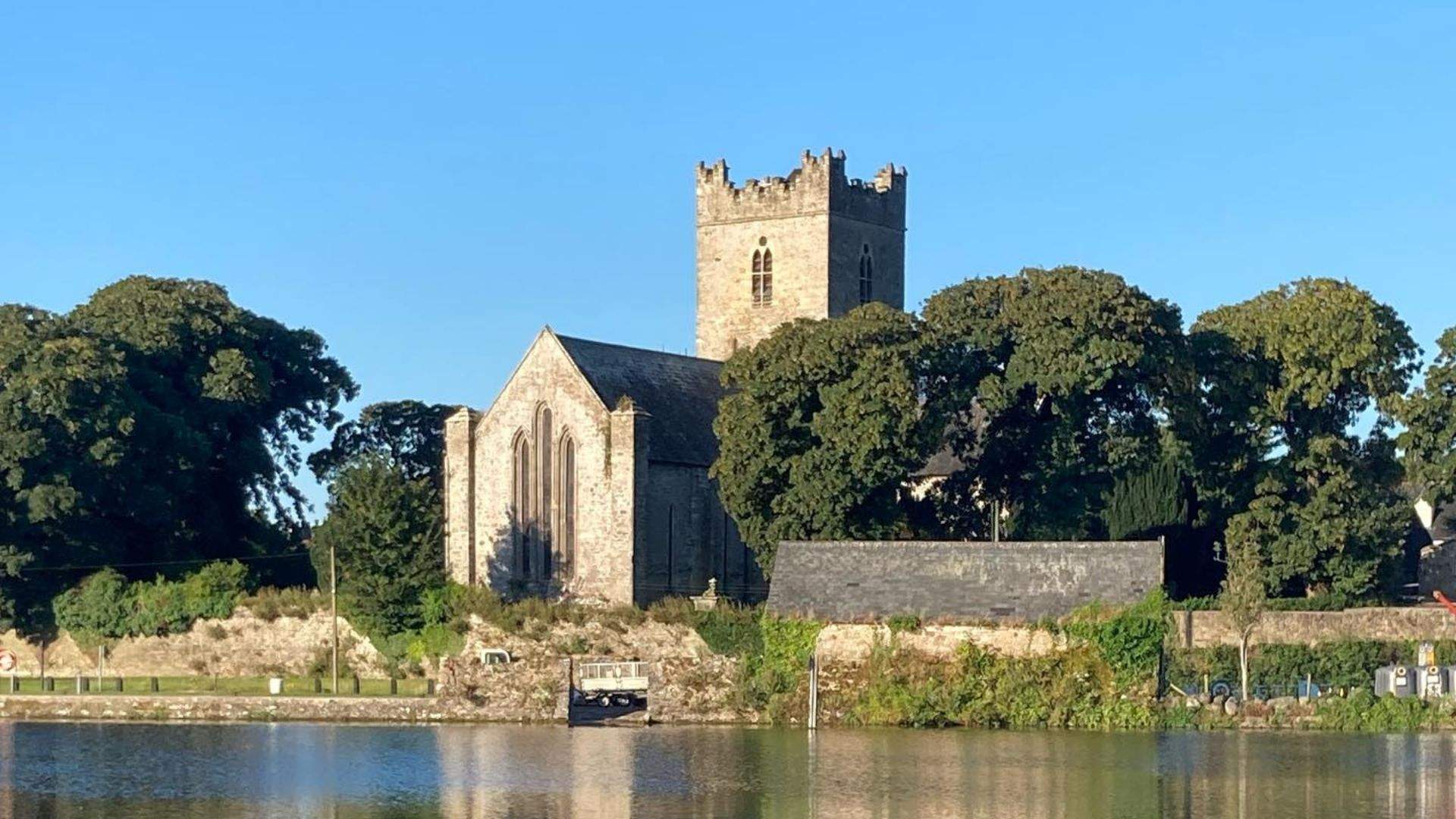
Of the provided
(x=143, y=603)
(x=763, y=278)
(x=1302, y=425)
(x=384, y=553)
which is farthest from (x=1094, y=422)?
(x=143, y=603)

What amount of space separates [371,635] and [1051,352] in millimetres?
17524

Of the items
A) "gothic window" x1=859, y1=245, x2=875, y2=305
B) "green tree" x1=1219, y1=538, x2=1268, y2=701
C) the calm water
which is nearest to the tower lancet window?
"gothic window" x1=859, y1=245, x2=875, y2=305

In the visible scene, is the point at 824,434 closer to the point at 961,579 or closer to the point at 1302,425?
the point at 961,579

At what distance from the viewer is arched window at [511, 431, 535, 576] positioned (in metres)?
68.7

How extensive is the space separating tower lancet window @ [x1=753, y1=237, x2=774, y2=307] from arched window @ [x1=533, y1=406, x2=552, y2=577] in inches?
551

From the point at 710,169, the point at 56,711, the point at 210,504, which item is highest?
the point at 710,169

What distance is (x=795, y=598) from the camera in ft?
179

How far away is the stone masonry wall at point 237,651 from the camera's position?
63781mm

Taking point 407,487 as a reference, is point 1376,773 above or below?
below

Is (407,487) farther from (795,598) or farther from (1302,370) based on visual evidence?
(1302,370)

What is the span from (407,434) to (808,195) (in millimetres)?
19273

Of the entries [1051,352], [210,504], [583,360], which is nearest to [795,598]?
[1051,352]

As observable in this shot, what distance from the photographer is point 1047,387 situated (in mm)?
61719

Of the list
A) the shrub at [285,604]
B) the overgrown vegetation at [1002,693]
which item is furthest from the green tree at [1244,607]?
the shrub at [285,604]
